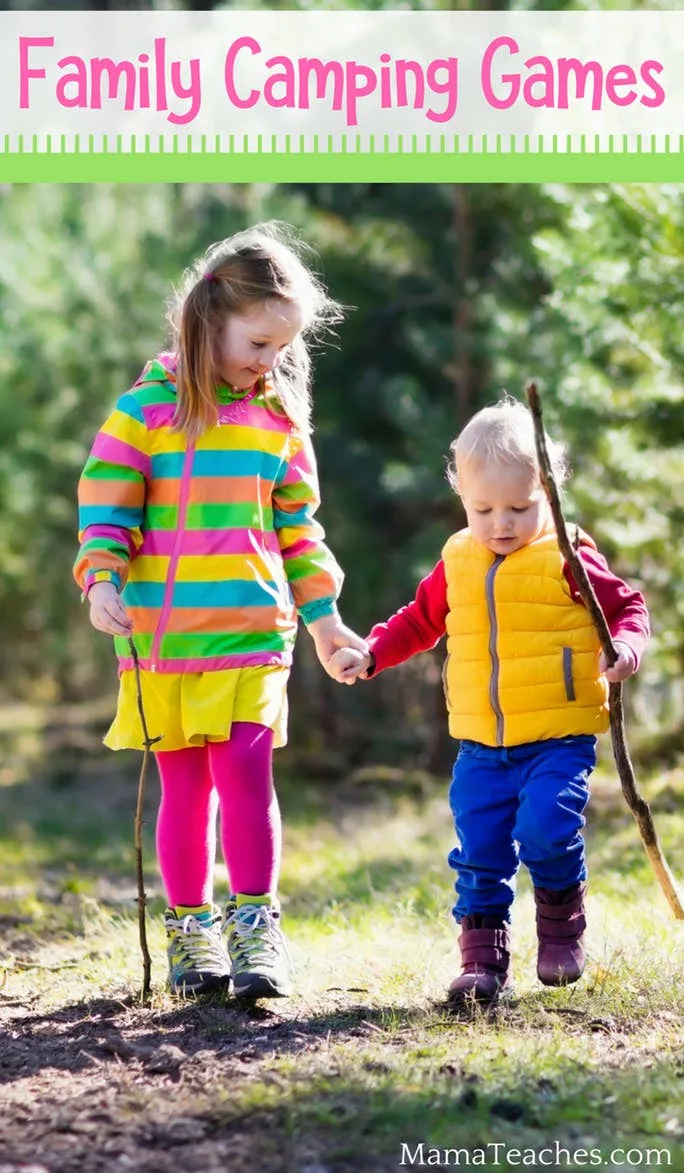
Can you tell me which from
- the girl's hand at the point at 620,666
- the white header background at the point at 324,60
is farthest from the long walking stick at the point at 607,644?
the white header background at the point at 324,60

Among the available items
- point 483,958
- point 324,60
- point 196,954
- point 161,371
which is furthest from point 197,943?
point 324,60

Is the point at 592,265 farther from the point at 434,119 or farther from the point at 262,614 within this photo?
the point at 262,614

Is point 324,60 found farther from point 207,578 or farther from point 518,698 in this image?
point 518,698

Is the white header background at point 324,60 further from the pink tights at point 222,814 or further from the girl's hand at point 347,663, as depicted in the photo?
the pink tights at point 222,814

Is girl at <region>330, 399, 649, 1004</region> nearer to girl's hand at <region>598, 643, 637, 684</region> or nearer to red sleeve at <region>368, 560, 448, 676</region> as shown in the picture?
girl's hand at <region>598, 643, 637, 684</region>

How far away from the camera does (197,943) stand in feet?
12.4

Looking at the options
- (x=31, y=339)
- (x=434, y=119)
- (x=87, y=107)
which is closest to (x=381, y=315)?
(x=31, y=339)

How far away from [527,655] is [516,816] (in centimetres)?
39

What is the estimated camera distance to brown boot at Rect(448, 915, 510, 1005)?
3561 millimetres

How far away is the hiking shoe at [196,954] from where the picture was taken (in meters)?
3.70

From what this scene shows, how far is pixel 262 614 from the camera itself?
12.2 feet

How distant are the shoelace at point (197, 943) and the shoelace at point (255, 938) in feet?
0.40

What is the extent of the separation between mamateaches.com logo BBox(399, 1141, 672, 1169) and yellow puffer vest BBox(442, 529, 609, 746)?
1.21 metres

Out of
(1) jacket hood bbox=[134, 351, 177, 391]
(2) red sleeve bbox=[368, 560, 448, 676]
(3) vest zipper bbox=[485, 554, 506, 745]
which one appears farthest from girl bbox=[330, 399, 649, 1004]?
(1) jacket hood bbox=[134, 351, 177, 391]
